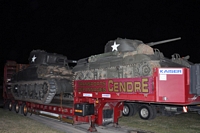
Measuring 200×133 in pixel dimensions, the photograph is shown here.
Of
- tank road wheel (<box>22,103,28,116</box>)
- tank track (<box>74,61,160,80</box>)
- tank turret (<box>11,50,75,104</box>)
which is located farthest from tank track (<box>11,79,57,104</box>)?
tank track (<box>74,61,160,80</box>)

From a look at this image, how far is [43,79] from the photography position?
45.1ft

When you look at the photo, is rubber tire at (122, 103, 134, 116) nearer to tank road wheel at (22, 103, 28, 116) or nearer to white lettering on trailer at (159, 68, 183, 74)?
tank road wheel at (22, 103, 28, 116)

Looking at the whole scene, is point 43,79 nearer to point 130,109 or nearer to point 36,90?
point 36,90

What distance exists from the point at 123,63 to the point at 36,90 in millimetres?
7529

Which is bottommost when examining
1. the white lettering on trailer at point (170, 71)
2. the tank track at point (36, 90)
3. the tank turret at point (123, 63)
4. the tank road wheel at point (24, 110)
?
the tank road wheel at point (24, 110)

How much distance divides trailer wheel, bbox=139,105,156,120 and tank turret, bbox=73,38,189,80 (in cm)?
458

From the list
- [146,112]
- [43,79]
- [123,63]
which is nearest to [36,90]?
[43,79]

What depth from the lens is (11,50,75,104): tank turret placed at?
12.9 metres

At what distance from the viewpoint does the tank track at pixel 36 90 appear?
12.6 metres

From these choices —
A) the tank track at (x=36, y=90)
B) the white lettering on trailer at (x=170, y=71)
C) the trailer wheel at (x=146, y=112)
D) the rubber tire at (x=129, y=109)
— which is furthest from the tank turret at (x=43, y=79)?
the white lettering on trailer at (x=170, y=71)

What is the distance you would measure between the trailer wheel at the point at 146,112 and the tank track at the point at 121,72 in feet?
16.8

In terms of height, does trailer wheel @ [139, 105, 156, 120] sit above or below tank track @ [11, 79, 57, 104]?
below

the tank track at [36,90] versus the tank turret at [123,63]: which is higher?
the tank turret at [123,63]

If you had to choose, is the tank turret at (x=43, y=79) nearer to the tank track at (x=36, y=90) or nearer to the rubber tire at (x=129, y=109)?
the tank track at (x=36, y=90)
